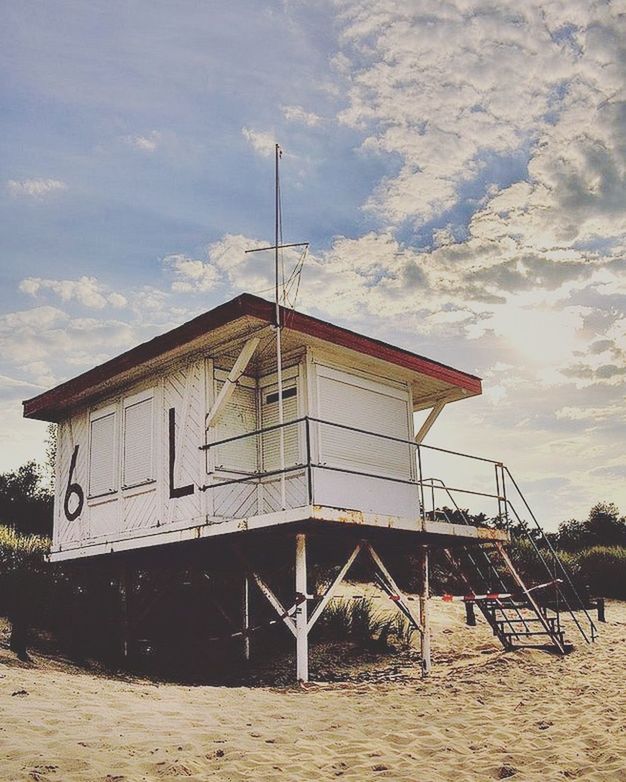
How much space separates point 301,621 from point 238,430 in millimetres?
3418

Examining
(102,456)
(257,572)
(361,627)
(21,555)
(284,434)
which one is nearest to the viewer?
(284,434)

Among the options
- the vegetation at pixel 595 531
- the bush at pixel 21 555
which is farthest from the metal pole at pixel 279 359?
the vegetation at pixel 595 531

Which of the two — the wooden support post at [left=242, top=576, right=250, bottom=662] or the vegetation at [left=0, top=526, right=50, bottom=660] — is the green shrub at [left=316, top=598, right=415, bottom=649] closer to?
the wooden support post at [left=242, top=576, right=250, bottom=662]

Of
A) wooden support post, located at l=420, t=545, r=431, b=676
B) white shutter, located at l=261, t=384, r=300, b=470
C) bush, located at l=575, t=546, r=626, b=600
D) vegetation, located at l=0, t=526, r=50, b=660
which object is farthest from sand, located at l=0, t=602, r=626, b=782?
bush, located at l=575, t=546, r=626, b=600

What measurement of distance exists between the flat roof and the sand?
5.11 m

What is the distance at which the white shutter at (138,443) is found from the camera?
1517cm

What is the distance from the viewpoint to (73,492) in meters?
17.3

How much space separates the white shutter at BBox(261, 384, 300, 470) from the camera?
14.3 metres

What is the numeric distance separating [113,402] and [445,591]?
40.7 ft

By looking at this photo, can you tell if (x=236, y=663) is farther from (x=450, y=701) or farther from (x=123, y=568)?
(x=450, y=701)

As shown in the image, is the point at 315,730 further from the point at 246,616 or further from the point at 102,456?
the point at 102,456

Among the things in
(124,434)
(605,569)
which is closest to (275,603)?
(124,434)

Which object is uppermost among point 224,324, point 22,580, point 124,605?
point 224,324

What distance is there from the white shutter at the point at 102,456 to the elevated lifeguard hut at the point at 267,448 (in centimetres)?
4
